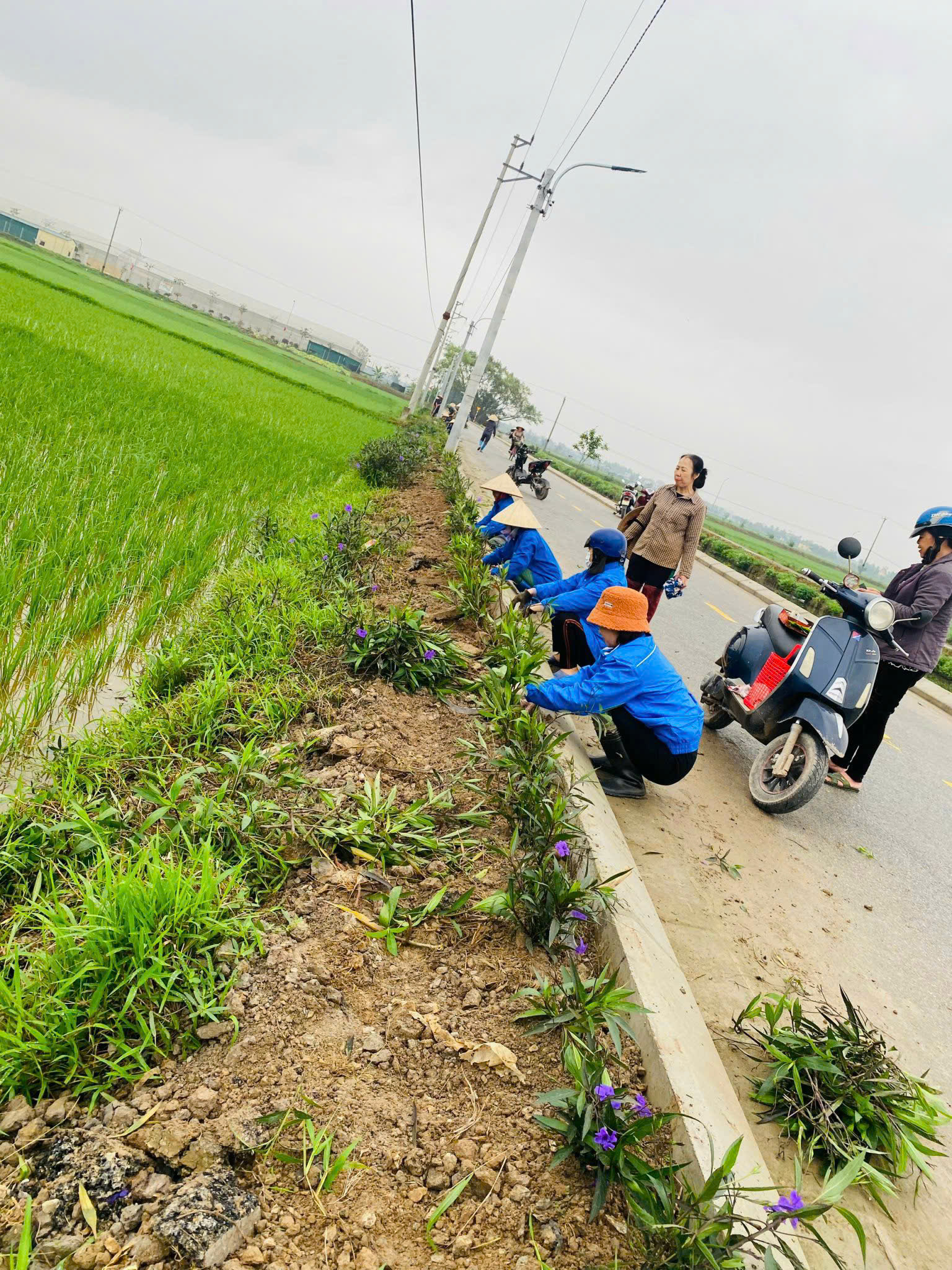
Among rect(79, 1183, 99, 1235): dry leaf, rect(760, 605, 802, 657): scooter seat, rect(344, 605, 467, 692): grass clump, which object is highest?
rect(760, 605, 802, 657): scooter seat

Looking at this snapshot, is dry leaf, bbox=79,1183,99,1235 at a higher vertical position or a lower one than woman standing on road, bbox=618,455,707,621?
lower

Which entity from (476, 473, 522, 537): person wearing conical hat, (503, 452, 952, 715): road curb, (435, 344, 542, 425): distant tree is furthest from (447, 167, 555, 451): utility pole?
(435, 344, 542, 425): distant tree

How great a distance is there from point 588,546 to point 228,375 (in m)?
15.8

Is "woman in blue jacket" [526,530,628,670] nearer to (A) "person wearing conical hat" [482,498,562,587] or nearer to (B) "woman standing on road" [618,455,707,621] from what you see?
(B) "woman standing on road" [618,455,707,621]

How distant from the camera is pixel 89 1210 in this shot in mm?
1169

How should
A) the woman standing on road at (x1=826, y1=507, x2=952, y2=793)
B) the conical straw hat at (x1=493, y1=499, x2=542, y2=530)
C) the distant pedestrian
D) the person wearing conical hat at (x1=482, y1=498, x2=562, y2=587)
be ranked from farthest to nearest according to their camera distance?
the distant pedestrian, the person wearing conical hat at (x1=482, y1=498, x2=562, y2=587), the conical straw hat at (x1=493, y1=499, x2=542, y2=530), the woman standing on road at (x1=826, y1=507, x2=952, y2=793)

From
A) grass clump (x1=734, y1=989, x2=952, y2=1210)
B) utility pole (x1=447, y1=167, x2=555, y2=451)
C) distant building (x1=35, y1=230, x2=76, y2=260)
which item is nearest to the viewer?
grass clump (x1=734, y1=989, x2=952, y2=1210)

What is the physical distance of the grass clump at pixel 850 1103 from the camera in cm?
181

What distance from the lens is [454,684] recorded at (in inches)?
142

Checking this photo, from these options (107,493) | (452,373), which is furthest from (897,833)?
(452,373)

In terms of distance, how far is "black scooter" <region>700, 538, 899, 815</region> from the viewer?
3.69 meters

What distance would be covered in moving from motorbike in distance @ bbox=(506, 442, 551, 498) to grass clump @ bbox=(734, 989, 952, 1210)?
44.8 feet

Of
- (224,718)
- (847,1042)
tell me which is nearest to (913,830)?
(847,1042)

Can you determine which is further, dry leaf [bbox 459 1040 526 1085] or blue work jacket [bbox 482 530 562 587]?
blue work jacket [bbox 482 530 562 587]
